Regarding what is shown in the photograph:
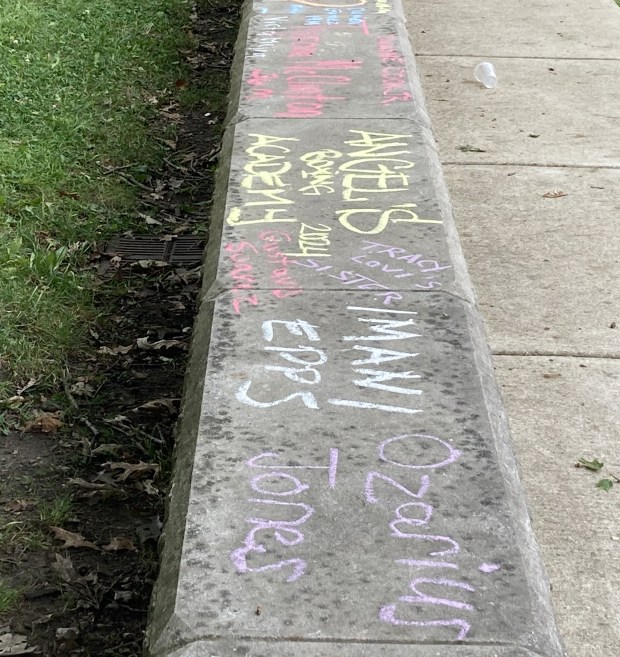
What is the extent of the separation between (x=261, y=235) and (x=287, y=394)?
1.05m

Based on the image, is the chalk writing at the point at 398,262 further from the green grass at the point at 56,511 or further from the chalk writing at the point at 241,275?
the green grass at the point at 56,511

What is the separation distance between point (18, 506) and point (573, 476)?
1.74 meters

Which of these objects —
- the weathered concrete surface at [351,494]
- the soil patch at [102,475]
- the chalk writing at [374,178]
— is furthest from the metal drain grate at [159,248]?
the weathered concrete surface at [351,494]

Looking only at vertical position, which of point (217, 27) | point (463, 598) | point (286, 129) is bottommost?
point (217, 27)

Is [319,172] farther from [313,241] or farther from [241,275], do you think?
[241,275]

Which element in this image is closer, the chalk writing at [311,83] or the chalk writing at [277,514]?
the chalk writing at [277,514]

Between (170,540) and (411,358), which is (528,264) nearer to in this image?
(411,358)

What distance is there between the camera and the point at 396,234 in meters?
3.94

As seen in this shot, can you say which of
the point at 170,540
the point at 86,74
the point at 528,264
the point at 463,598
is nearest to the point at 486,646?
the point at 463,598

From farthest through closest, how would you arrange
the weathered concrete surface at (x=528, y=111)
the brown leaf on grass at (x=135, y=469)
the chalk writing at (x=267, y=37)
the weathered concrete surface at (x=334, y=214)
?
the chalk writing at (x=267, y=37), the weathered concrete surface at (x=528, y=111), the weathered concrete surface at (x=334, y=214), the brown leaf on grass at (x=135, y=469)

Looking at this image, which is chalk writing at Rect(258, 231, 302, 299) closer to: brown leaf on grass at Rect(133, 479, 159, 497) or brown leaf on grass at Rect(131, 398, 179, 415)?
brown leaf on grass at Rect(131, 398, 179, 415)

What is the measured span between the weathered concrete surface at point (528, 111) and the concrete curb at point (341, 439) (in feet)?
4.05

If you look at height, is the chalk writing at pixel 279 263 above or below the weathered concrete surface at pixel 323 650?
below

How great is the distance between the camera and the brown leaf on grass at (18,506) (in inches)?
130
